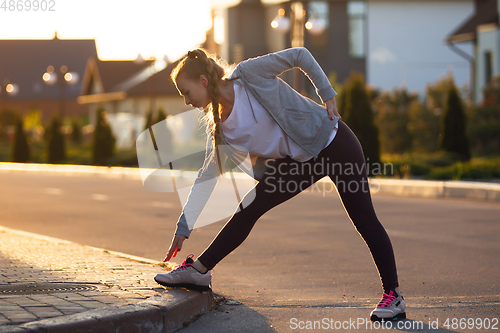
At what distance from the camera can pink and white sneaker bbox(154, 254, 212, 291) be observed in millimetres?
4340

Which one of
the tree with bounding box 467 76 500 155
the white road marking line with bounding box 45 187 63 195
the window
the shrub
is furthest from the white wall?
the white road marking line with bounding box 45 187 63 195

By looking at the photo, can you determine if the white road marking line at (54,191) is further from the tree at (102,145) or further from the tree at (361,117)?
the tree at (102,145)

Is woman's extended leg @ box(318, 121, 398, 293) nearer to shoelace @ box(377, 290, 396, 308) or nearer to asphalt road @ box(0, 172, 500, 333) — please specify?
shoelace @ box(377, 290, 396, 308)

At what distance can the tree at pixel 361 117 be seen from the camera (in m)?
19.2

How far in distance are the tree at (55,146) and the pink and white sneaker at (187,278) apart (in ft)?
99.7

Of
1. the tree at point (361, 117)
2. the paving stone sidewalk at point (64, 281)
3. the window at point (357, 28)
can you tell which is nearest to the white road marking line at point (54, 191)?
the tree at point (361, 117)

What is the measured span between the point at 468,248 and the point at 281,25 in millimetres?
12992

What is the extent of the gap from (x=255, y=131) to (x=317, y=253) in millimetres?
3288

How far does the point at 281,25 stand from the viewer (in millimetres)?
19156

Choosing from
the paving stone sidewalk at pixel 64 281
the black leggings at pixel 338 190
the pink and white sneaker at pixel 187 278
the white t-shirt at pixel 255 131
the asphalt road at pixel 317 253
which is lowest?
the asphalt road at pixel 317 253

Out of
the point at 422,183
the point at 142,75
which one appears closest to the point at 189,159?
the point at 422,183

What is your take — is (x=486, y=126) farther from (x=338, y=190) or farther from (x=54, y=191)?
(x=338, y=190)

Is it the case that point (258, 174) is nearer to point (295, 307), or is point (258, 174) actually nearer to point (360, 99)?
point (295, 307)

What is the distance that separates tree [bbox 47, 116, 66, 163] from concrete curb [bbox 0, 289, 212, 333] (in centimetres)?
3059
